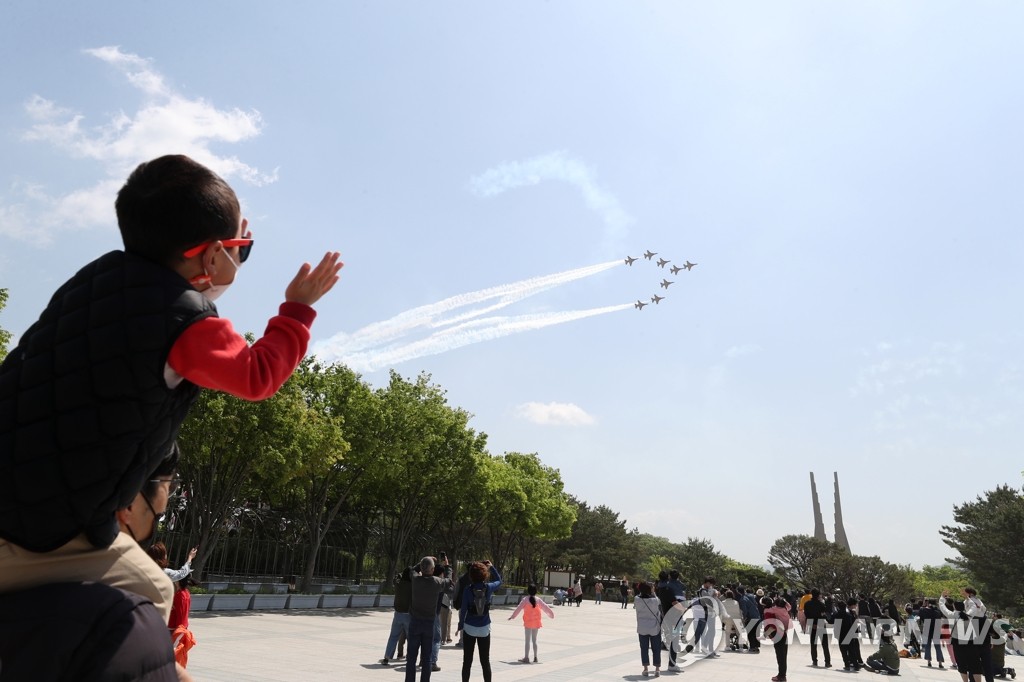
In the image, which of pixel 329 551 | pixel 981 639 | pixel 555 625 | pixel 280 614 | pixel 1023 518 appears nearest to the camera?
pixel 981 639

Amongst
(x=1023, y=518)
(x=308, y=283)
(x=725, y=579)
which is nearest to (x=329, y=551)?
(x=308, y=283)

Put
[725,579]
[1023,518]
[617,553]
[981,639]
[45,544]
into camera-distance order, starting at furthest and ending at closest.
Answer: [725,579], [617,553], [1023,518], [981,639], [45,544]

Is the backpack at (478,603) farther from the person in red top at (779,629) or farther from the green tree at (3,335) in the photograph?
the green tree at (3,335)

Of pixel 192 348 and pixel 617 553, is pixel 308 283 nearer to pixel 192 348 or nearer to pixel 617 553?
pixel 192 348

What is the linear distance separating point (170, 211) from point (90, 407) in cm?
58

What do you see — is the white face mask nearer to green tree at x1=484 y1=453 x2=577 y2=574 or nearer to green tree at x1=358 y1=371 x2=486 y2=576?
green tree at x1=358 y1=371 x2=486 y2=576

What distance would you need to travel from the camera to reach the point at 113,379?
5.22 feet

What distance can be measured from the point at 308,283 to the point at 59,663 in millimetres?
1060

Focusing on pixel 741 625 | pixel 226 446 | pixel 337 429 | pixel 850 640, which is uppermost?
pixel 337 429

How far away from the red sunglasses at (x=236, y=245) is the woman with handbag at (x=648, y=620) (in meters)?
13.4

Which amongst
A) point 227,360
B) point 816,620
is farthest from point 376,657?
point 227,360

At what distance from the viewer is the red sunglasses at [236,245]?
6.11ft

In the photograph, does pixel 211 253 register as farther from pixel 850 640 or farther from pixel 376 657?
pixel 850 640

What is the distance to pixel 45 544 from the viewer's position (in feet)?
5.09
